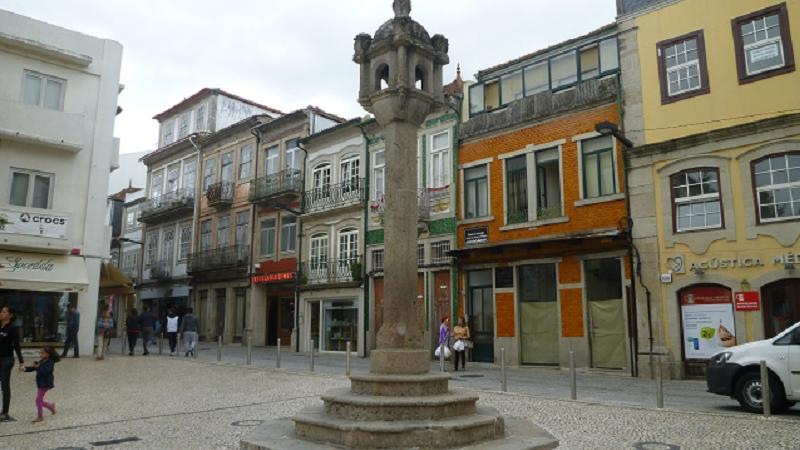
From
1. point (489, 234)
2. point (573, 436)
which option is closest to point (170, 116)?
point (489, 234)

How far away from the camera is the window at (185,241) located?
35.4 m

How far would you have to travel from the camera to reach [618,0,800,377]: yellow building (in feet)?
47.6

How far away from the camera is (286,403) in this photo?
10781 mm

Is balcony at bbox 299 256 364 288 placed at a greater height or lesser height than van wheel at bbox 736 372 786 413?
greater

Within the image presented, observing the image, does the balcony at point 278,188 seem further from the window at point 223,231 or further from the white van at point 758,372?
the white van at point 758,372

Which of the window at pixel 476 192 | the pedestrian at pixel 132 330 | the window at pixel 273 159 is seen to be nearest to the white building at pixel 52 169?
the pedestrian at pixel 132 330

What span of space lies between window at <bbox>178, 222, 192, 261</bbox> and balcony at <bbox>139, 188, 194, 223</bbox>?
2.79 ft

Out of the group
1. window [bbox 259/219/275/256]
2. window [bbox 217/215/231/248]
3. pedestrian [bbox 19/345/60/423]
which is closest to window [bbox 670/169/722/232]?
pedestrian [bbox 19/345/60/423]

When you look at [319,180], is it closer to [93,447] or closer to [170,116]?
[170,116]

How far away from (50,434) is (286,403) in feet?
12.5

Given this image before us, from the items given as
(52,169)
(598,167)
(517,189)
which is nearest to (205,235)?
(52,169)

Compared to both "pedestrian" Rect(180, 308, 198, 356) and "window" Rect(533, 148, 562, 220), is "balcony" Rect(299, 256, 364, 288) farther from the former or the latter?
"window" Rect(533, 148, 562, 220)

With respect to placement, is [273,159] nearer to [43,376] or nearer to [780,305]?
[43,376]

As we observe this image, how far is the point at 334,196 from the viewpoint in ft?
87.0
